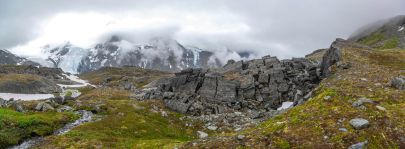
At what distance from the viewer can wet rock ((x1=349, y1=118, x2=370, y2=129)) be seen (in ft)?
97.2

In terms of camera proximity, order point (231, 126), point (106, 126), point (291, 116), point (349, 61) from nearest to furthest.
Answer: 1. point (291, 116)
2. point (106, 126)
3. point (231, 126)
4. point (349, 61)

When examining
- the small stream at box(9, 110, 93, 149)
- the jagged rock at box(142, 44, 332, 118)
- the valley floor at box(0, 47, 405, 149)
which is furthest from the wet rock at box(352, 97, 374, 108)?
the small stream at box(9, 110, 93, 149)

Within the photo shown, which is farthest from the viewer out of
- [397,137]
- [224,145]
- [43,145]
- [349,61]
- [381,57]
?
[381,57]

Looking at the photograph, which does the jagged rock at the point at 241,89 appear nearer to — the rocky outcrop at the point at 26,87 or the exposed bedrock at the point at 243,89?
the exposed bedrock at the point at 243,89

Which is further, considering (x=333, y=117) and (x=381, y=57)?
(x=381, y=57)

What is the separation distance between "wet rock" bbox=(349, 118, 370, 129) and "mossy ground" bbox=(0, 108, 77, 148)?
122 ft

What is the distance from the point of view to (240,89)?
8044 centimetres

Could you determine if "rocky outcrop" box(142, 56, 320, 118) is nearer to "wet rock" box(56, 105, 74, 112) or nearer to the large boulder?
the large boulder

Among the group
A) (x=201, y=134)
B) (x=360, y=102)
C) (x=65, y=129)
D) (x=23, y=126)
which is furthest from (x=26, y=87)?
(x=360, y=102)

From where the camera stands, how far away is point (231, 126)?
57.5 m

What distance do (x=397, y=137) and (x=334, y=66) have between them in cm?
3599

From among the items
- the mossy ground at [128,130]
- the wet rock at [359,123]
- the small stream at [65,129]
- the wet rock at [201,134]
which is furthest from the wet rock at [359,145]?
the small stream at [65,129]

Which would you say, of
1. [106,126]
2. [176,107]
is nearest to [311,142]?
[106,126]

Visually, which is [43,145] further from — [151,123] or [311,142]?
[311,142]
